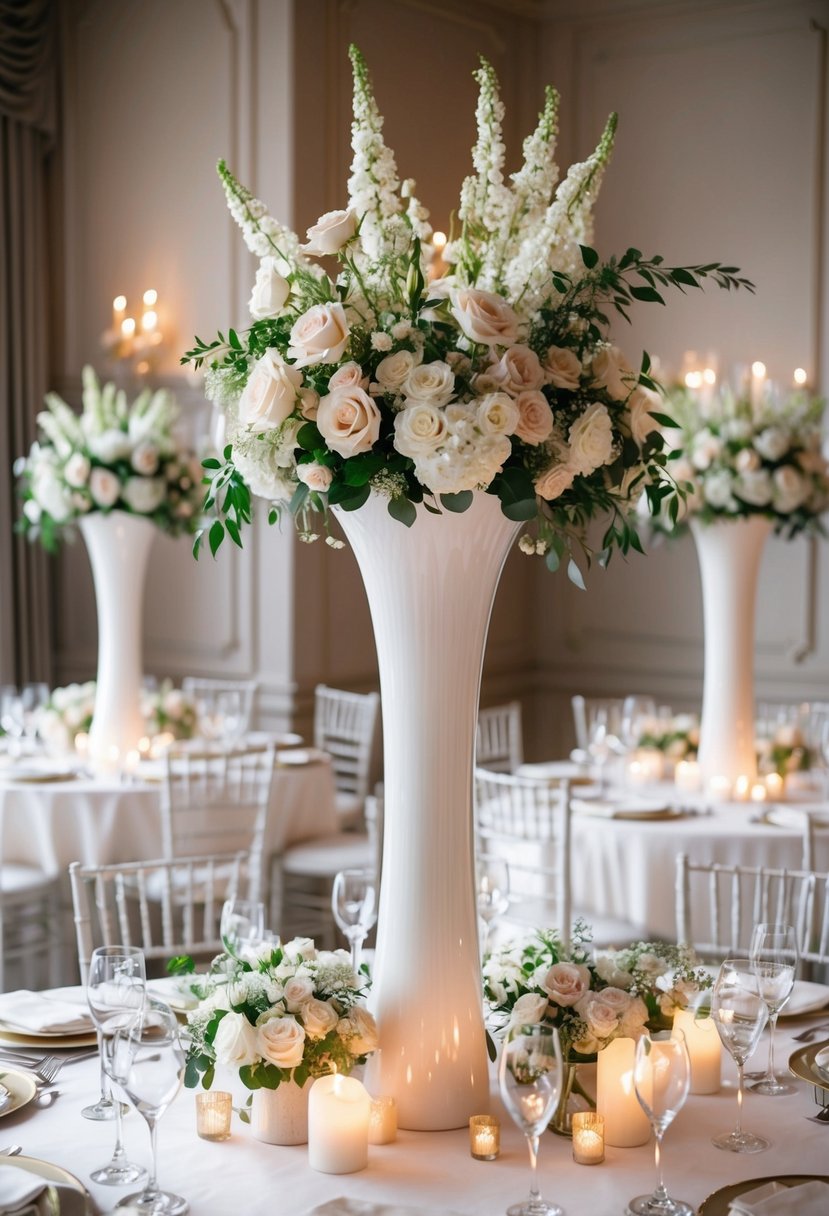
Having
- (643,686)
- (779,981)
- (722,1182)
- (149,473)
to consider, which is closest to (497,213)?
(779,981)

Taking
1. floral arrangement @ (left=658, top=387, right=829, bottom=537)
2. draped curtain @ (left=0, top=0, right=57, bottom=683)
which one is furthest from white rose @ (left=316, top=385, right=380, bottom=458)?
draped curtain @ (left=0, top=0, right=57, bottom=683)

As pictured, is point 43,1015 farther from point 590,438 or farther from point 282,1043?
point 590,438

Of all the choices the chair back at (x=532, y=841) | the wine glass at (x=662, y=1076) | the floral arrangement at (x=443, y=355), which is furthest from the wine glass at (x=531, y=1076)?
the chair back at (x=532, y=841)

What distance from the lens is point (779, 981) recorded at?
2049 mm

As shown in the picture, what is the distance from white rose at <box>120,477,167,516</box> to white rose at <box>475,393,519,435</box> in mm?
3326

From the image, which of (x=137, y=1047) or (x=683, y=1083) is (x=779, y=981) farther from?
(x=137, y=1047)

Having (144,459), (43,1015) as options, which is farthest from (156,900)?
(43,1015)

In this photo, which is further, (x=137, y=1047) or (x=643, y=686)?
(x=643, y=686)

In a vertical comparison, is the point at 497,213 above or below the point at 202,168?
below

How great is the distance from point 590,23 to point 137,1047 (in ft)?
22.5

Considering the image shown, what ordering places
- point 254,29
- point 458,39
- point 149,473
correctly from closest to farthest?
point 149,473, point 254,29, point 458,39

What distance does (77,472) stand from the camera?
5.05 m

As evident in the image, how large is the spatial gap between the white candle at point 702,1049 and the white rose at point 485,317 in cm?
97

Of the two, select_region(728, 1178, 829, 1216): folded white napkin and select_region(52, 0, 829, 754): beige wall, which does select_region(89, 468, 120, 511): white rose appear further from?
select_region(728, 1178, 829, 1216): folded white napkin
